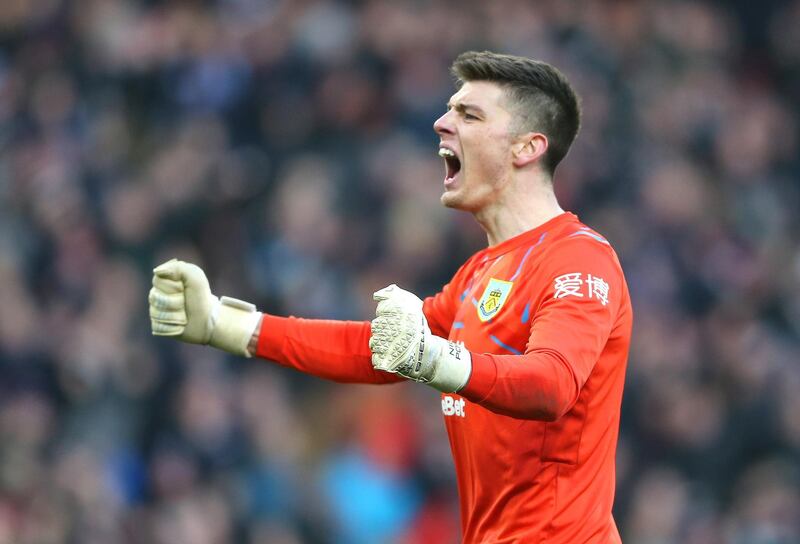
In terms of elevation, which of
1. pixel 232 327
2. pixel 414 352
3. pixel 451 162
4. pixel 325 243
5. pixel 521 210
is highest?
pixel 451 162

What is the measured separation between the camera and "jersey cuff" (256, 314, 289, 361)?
494 cm

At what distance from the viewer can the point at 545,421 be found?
4.02 m

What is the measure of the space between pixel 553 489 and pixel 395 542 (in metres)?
5.05

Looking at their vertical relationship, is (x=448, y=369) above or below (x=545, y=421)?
above

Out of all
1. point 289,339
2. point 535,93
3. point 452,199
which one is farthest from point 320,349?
point 535,93

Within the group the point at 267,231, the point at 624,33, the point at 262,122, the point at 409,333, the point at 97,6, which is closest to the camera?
the point at 409,333

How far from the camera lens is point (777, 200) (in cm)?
1234

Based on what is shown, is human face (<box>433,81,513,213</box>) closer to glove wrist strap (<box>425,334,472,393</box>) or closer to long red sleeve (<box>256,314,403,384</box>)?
Answer: long red sleeve (<box>256,314,403,384</box>)

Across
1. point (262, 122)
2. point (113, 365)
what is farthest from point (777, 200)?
point (113, 365)

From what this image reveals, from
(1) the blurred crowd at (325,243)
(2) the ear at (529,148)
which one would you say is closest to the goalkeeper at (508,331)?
(2) the ear at (529,148)

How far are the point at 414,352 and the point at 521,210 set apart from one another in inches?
44.3

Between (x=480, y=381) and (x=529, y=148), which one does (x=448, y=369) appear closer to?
(x=480, y=381)

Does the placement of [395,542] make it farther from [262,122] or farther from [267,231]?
[262,122]

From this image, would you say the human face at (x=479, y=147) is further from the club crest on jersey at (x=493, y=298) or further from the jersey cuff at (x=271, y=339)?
the jersey cuff at (x=271, y=339)
